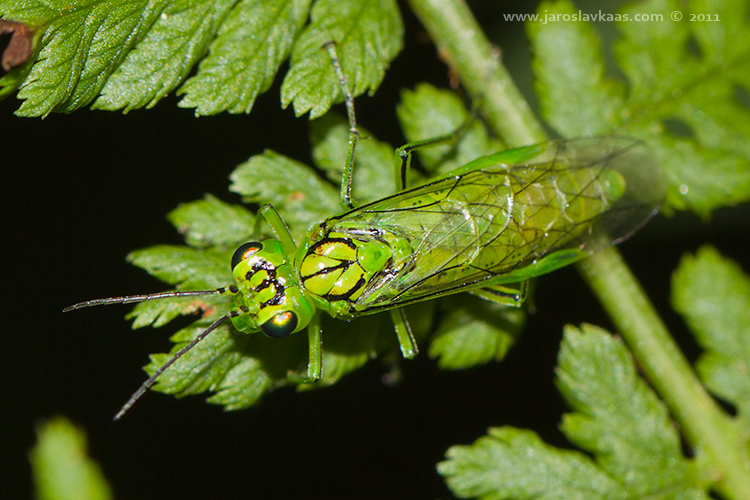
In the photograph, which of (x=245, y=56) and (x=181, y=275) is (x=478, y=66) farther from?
(x=181, y=275)

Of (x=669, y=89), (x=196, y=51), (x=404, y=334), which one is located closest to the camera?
(x=196, y=51)

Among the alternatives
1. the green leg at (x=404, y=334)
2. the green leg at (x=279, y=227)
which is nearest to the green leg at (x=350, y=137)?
the green leg at (x=279, y=227)

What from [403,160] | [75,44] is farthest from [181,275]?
[403,160]

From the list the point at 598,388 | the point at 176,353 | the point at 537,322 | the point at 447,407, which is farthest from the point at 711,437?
the point at 176,353

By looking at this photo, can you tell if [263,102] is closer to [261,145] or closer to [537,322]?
[261,145]

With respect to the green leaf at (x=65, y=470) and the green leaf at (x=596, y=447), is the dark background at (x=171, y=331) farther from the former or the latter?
the green leaf at (x=596, y=447)

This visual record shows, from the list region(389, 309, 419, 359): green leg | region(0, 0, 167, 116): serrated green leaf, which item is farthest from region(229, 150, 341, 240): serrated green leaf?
region(0, 0, 167, 116): serrated green leaf
